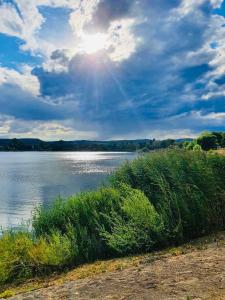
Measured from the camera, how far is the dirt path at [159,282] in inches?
219

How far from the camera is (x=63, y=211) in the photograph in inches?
520

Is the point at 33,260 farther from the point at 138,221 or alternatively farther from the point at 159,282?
the point at 159,282

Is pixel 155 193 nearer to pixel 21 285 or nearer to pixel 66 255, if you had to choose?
pixel 66 255

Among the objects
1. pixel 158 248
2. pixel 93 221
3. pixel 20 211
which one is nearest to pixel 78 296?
pixel 158 248

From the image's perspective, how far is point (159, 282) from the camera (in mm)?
6098

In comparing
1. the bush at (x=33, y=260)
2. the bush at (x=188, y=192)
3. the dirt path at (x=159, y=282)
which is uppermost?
the bush at (x=188, y=192)

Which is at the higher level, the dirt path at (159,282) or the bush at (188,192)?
the bush at (188,192)

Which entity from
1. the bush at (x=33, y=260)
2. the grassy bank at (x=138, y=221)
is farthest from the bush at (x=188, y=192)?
the bush at (x=33, y=260)

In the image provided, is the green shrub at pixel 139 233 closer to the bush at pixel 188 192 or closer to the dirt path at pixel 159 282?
the bush at pixel 188 192

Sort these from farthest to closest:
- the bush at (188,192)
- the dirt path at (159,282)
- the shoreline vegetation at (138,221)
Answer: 1. the bush at (188,192)
2. the shoreline vegetation at (138,221)
3. the dirt path at (159,282)

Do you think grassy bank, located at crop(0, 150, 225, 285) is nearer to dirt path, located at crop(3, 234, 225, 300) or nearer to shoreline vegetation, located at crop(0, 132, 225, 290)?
shoreline vegetation, located at crop(0, 132, 225, 290)

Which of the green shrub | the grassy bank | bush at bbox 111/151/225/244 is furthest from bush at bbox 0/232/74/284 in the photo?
bush at bbox 111/151/225/244

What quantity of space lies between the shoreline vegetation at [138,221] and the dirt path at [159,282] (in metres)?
1.52

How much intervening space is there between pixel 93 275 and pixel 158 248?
7.83 feet
